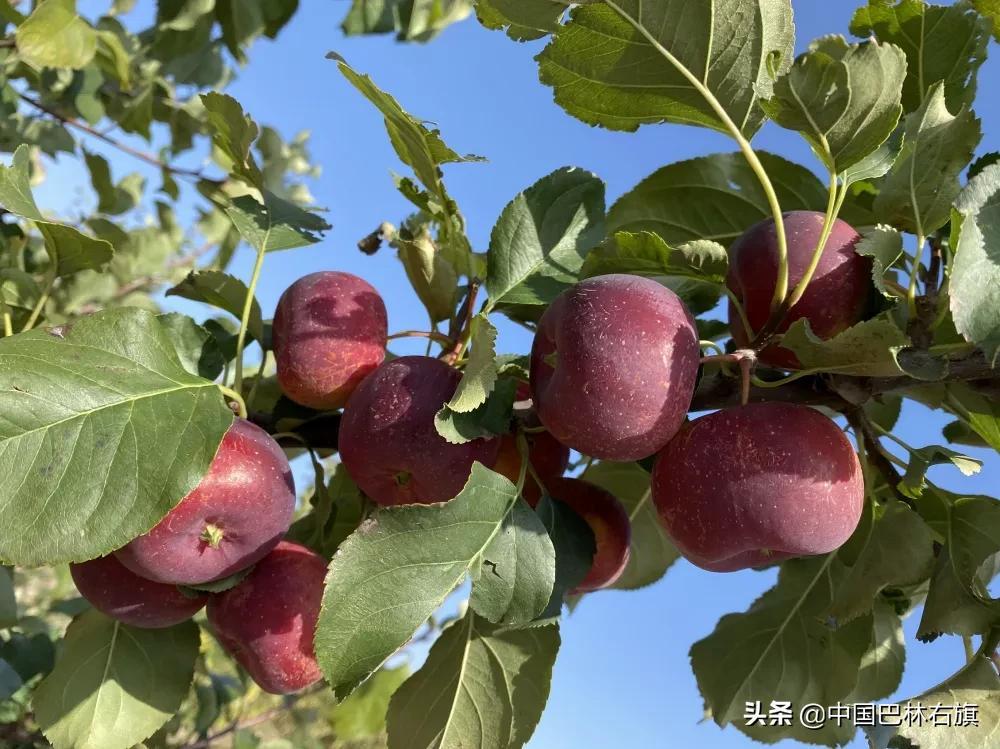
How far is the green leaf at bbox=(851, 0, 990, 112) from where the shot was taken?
1.27 m

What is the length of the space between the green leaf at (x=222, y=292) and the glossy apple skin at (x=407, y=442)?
1.29 ft

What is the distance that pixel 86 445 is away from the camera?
98cm

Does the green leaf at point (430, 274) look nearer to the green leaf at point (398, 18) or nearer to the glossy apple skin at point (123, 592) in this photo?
the glossy apple skin at point (123, 592)

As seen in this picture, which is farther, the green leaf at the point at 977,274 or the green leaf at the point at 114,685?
the green leaf at the point at 114,685

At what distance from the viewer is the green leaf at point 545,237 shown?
1342mm

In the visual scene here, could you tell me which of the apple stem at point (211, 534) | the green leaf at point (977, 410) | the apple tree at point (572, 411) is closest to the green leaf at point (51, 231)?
the apple tree at point (572, 411)

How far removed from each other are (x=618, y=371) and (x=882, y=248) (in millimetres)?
387

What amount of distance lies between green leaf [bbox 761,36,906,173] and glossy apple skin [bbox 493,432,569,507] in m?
0.59

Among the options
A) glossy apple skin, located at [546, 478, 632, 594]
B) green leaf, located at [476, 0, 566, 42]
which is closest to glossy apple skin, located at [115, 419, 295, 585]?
glossy apple skin, located at [546, 478, 632, 594]

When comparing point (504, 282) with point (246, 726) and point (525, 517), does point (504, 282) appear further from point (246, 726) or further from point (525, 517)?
point (246, 726)

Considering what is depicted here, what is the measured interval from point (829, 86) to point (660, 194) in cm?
53

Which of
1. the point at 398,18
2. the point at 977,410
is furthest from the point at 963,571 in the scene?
the point at 398,18

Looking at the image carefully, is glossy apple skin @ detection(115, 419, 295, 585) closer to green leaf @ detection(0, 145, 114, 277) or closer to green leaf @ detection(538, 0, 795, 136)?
green leaf @ detection(0, 145, 114, 277)

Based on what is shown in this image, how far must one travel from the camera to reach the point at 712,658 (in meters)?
1.43
